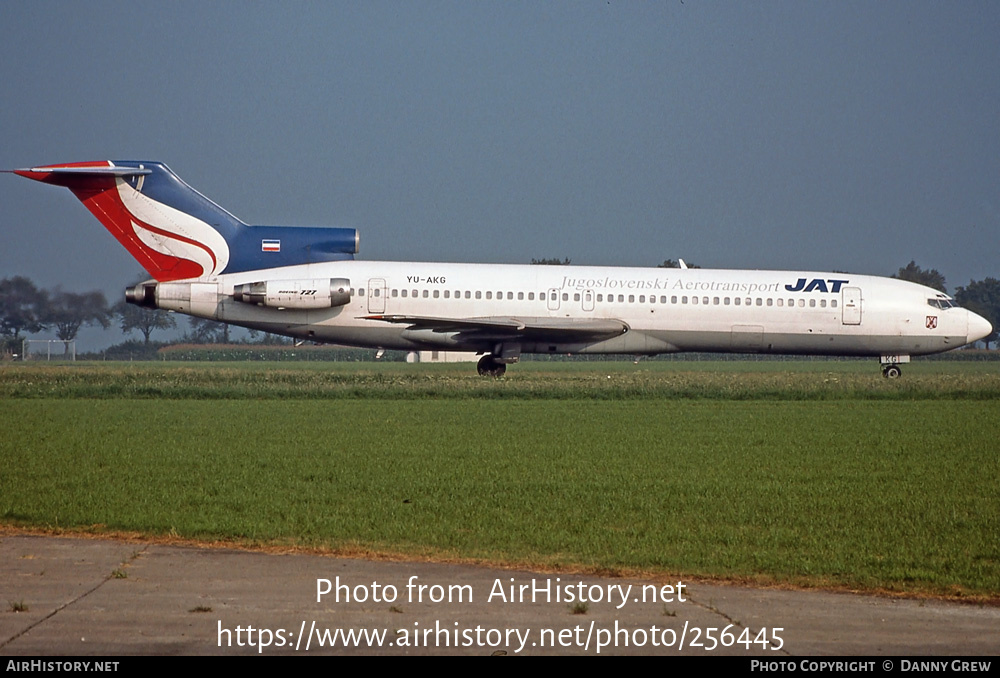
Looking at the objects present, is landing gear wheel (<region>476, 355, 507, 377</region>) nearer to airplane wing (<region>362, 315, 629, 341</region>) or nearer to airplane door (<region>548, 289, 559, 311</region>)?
airplane wing (<region>362, 315, 629, 341</region>)

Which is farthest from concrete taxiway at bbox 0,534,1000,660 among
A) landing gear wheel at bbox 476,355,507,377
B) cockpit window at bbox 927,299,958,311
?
cockpit window at bbox 927,299,958,311

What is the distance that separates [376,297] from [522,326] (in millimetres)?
4184

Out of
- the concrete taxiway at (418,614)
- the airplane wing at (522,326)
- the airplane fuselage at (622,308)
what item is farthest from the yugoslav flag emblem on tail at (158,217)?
the concrete taxiway at (418,614)

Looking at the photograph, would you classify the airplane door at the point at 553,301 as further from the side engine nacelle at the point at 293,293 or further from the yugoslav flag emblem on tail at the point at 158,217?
the yugoslav flag emblem on tail at the point at 158,217

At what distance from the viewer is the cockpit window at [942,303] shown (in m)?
33.4

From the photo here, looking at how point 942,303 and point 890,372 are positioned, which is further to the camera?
point 890,372

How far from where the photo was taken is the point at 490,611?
269 inches

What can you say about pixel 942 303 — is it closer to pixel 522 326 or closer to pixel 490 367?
pixel 522 326

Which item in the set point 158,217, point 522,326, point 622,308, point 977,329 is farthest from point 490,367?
point 977,329

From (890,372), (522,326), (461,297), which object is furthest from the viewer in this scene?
(890,372)

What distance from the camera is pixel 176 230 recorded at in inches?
1241

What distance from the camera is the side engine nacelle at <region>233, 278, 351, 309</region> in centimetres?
3098

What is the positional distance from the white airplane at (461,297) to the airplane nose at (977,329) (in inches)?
3.9
